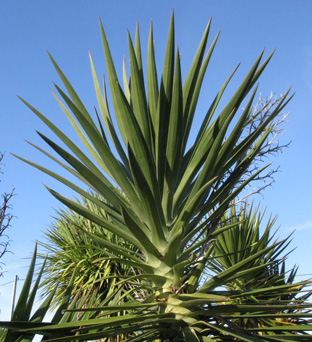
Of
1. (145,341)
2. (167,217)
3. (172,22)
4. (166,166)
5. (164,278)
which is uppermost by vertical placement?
(172,22)

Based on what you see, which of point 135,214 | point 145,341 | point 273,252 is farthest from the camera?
point 273,252

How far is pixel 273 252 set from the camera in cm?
431

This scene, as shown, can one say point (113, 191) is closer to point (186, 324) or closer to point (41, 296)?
point (186, 324)

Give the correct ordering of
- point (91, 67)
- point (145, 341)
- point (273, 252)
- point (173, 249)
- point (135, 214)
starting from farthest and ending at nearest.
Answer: point (273, 252) < point (91, 67) < point (135, 214) < point (145, 341) < point (173, 249)

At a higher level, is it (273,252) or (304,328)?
(273,252)

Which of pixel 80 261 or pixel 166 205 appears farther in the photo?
pixel 80 261

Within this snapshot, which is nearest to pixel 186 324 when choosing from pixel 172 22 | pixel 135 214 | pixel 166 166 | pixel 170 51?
pixel 135 214

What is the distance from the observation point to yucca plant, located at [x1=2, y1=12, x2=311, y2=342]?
172 cm

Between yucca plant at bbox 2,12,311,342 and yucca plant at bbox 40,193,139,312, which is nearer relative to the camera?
yucca plant at bbox 2,12,311,342

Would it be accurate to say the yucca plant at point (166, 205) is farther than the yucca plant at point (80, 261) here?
No

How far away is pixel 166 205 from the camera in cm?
213

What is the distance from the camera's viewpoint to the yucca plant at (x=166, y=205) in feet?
5.65

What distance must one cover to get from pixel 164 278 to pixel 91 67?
175 cm

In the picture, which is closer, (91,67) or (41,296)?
(91,67)
